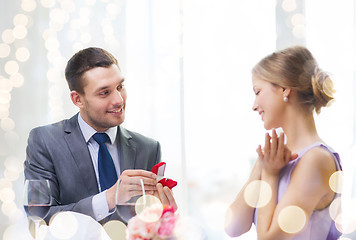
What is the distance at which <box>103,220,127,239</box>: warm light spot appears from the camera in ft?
4.74

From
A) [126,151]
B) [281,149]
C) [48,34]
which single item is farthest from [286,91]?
[48,34]

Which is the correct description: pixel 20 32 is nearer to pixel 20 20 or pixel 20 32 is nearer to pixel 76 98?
pixel 20 20

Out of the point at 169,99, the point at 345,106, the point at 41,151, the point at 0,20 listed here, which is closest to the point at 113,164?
the point at 41,151

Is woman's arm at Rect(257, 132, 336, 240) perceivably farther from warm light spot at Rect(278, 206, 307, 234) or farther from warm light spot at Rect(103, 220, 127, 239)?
warm light spot at Rect(103, 220, 127, 239)

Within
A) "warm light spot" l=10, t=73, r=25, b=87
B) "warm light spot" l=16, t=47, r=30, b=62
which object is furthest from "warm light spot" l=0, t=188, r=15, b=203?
"warm light spot" l=16, t=47, r=30, b=62

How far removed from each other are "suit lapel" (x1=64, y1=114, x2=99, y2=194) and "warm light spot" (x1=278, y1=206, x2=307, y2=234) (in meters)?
0.76

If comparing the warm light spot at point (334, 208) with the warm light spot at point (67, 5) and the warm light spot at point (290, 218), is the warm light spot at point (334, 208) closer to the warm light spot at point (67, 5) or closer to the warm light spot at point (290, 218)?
the warm light spot at point (290, 218)

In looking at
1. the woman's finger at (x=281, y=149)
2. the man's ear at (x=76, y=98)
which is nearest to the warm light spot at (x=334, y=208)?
the woman's finger at (x=281, y=149)

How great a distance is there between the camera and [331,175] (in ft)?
4.41

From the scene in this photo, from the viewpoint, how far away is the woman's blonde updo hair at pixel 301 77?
1.41 meters

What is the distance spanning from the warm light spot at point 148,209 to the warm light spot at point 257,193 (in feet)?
1.79

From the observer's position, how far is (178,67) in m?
2.36

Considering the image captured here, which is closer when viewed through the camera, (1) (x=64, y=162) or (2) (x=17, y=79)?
(1) (x=64, y=162)

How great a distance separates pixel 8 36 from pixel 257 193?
→ 1.56 m
